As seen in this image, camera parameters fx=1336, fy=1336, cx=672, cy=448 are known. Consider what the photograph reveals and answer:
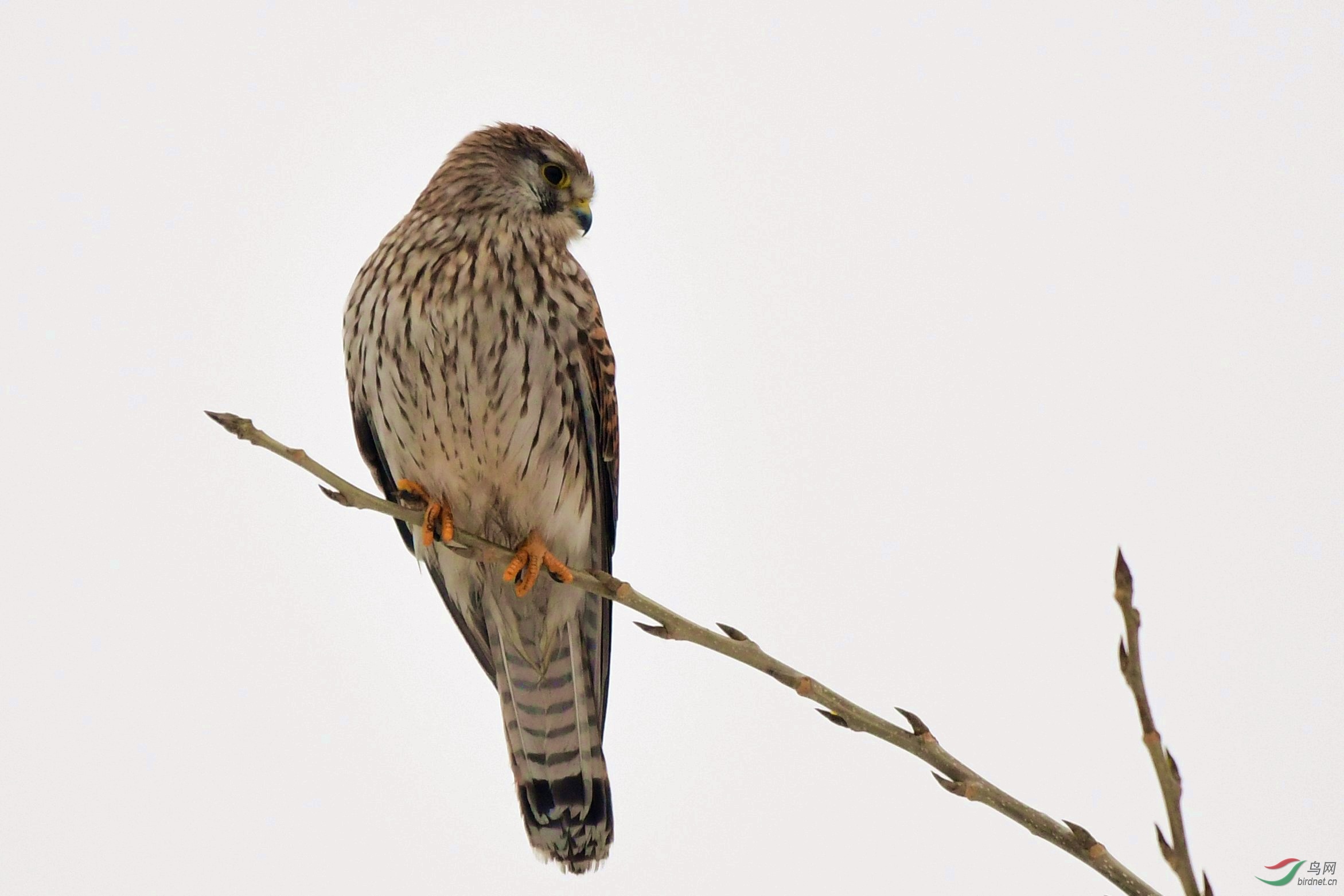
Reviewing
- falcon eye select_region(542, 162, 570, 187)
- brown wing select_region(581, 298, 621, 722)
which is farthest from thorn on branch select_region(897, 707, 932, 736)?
falcon eye select_region(542, 162, 570, 187)

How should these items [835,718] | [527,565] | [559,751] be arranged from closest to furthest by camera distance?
[835,718]
[527,565]
[559,751]

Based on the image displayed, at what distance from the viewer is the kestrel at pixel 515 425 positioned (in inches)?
166

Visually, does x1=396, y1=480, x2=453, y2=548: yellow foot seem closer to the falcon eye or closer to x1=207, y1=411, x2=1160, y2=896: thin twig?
x1=207, y1=411, x2=1160, y2=896: thin twig

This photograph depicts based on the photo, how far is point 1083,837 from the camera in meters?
2.02

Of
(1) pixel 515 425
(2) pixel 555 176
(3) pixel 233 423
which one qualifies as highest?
(2) pixel 555 176

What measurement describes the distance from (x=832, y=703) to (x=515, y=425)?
2.19m

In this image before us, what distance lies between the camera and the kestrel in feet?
13.8

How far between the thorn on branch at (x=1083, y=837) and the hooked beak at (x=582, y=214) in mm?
3337

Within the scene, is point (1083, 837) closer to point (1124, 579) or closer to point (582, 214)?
point (1124, 579)

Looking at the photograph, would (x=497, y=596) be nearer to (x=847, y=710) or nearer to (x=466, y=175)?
(x=466, y=175)

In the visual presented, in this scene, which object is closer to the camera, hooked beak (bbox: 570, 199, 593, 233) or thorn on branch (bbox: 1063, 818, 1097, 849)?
thorn on branch (bbox: 1063, 818, 1097, 849)

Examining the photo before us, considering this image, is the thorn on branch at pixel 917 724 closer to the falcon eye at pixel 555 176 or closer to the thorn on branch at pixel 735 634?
the thorn on branch at pixel 735 634

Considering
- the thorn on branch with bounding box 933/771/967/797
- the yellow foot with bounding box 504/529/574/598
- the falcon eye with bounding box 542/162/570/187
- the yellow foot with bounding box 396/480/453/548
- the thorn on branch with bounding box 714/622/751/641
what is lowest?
the thorn on branch with bounding box 933/771/967/797

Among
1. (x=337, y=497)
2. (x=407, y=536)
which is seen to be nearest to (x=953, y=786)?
(x=337, y=497)
